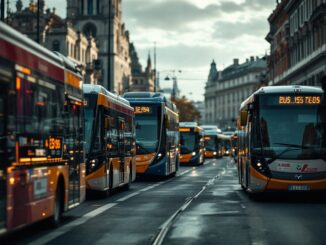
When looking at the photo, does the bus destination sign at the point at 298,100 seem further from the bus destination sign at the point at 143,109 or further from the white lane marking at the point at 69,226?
the bus destination sign at the point at 143,109

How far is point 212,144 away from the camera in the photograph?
8669 cm

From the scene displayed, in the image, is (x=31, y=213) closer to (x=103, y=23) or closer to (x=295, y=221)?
(x=295, y=221)

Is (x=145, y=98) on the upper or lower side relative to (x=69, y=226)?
upper

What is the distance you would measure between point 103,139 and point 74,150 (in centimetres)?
560

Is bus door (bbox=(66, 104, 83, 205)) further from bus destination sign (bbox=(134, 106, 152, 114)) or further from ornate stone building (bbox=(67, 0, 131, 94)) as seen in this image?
ornate stone building (bbox=(67, 0, 131, 94))

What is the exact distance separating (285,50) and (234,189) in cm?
6687

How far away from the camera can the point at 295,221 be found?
15250 mm

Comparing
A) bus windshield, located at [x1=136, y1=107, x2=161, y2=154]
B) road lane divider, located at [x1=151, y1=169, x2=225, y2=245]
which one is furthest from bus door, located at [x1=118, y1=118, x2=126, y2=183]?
bus windshield, located at [x1=136, y1=107, x2=161, y2=154]

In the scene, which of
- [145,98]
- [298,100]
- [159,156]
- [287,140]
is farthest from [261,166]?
[145,98]

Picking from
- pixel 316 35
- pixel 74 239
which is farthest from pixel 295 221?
pixel 316 35

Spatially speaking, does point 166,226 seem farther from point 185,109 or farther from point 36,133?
point 185,109

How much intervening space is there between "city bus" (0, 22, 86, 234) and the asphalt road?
1.81 ft

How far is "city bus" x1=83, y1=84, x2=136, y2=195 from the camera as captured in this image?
2028 centimetres

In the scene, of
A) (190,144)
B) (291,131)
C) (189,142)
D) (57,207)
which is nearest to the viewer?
(57,207)
